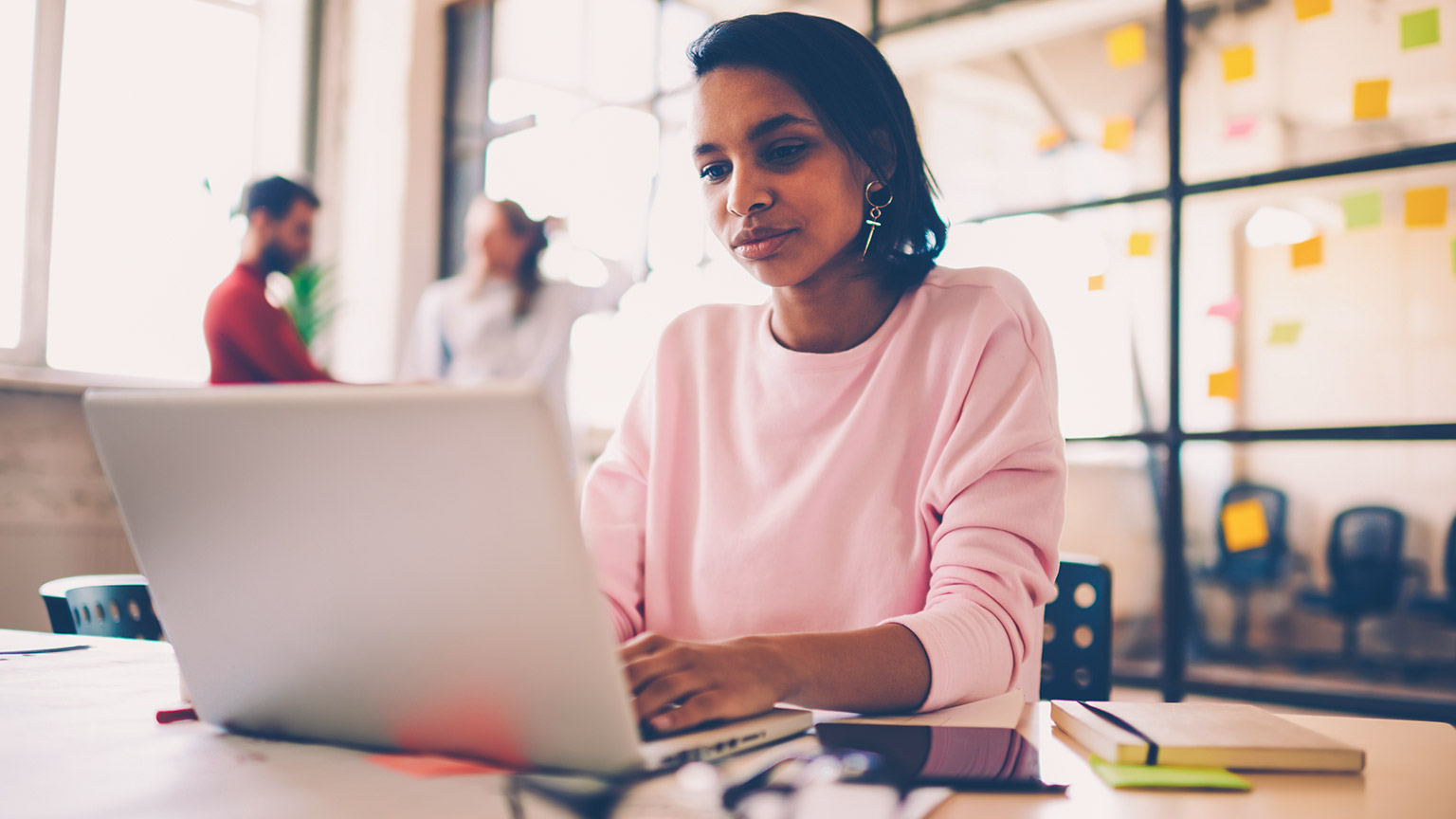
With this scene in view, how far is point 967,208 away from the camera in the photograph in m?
3.28

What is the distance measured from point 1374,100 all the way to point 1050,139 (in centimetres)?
112

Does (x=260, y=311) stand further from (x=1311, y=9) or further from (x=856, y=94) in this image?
(x=1311, y=9)

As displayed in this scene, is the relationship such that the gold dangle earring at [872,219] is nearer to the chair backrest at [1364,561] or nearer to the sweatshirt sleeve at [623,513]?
the sweatshirt sleeve at [623,513]

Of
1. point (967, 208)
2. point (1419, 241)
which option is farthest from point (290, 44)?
point (1419, 241)

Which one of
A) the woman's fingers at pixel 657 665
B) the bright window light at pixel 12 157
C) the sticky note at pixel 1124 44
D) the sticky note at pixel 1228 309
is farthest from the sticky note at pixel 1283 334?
the bright window light at pixel 12 157

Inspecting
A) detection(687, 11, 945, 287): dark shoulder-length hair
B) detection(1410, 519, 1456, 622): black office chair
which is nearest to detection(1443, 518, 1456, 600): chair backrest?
detection(1410, 519, 1456, 622): black office chair

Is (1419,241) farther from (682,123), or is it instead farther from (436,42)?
(436,42)

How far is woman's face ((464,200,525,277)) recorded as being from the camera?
10.8 ft

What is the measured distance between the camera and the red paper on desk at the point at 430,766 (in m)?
0.54

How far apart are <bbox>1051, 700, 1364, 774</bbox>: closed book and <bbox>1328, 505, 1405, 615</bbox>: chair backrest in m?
4.03

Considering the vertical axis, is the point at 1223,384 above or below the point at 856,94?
below

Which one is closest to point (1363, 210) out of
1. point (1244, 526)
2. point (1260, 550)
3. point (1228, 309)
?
point (1228, 309)

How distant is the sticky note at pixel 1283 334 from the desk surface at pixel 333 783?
276cm

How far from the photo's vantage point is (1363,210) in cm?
257
